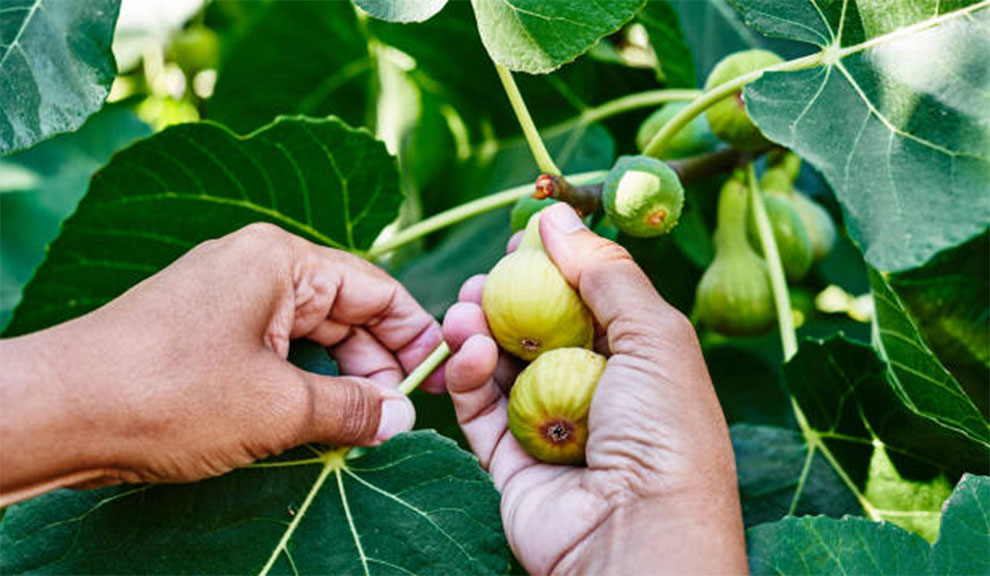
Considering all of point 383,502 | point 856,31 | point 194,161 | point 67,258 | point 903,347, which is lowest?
point 383,502

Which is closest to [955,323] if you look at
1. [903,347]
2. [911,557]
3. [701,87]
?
[903,347]

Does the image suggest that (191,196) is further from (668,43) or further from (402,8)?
(668,43)

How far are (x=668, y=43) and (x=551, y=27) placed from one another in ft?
1.64

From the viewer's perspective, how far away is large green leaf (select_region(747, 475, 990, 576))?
1.01 metres

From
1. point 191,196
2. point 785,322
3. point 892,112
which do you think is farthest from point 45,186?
point 892,112

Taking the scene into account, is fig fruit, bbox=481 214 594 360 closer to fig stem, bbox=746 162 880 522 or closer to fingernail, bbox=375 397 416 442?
fingernail, bbox=375 397 416 442

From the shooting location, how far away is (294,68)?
6.37ft

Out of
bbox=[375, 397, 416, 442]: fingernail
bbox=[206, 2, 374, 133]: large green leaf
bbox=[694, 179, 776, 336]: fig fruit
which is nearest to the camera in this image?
bbox=[375, 397, 416, 442]: fingernail

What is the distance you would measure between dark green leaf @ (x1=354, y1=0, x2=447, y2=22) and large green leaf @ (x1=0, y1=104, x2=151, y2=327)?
0.90 meters

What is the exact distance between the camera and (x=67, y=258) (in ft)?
4.32

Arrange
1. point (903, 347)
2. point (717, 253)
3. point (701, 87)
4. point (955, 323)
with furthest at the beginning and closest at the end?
point (701, 87)
point (717, 253)
point (955, 323)
point (903, 347)

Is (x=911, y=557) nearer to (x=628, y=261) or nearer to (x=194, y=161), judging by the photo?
(x=628, y=261)

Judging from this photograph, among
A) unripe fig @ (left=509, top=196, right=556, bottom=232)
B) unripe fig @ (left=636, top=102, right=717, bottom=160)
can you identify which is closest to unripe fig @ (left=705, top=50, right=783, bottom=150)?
unripe fig @ (left=636, top=102, right=717, bottom=160)

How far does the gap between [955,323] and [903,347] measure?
17 centimetres
